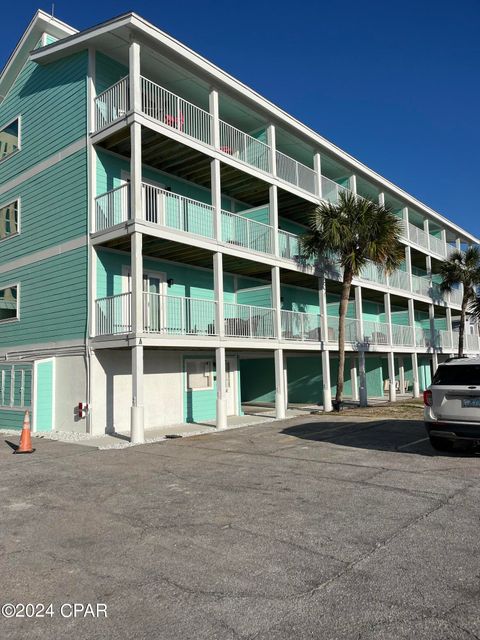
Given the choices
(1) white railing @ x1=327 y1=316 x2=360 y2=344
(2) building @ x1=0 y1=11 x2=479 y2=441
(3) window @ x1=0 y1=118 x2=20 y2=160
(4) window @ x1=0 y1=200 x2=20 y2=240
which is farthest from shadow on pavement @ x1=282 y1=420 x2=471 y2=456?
(3) window @ x1=0 y1=118 x2=20 y2=160

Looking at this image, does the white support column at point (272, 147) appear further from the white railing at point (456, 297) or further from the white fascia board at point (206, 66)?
the white railing at point (456, 297)

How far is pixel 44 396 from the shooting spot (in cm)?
1565

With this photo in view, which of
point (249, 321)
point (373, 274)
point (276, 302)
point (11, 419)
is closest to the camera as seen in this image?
point (11, 419)

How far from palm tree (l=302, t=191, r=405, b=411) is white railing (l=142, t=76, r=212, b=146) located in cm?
531

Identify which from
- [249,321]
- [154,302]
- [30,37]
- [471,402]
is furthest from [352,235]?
[30,37]

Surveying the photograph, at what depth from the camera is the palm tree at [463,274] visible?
30734 mm

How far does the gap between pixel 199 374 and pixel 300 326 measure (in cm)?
444

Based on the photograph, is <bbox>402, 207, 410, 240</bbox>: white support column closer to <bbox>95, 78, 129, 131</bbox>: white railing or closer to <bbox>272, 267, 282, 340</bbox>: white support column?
<bbox>272, 267, 282, 340</bbox>: white support column

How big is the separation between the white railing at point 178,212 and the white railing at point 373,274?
9.81m

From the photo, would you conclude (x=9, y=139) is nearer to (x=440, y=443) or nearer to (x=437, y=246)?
(x=440, y=443)

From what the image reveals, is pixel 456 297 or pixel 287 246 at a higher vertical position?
pixel 287 246

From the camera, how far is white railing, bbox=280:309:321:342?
18.8 metres

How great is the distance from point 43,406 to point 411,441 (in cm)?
1090

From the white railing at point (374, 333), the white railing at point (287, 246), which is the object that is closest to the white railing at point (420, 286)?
the white railing at point (374, 333)
